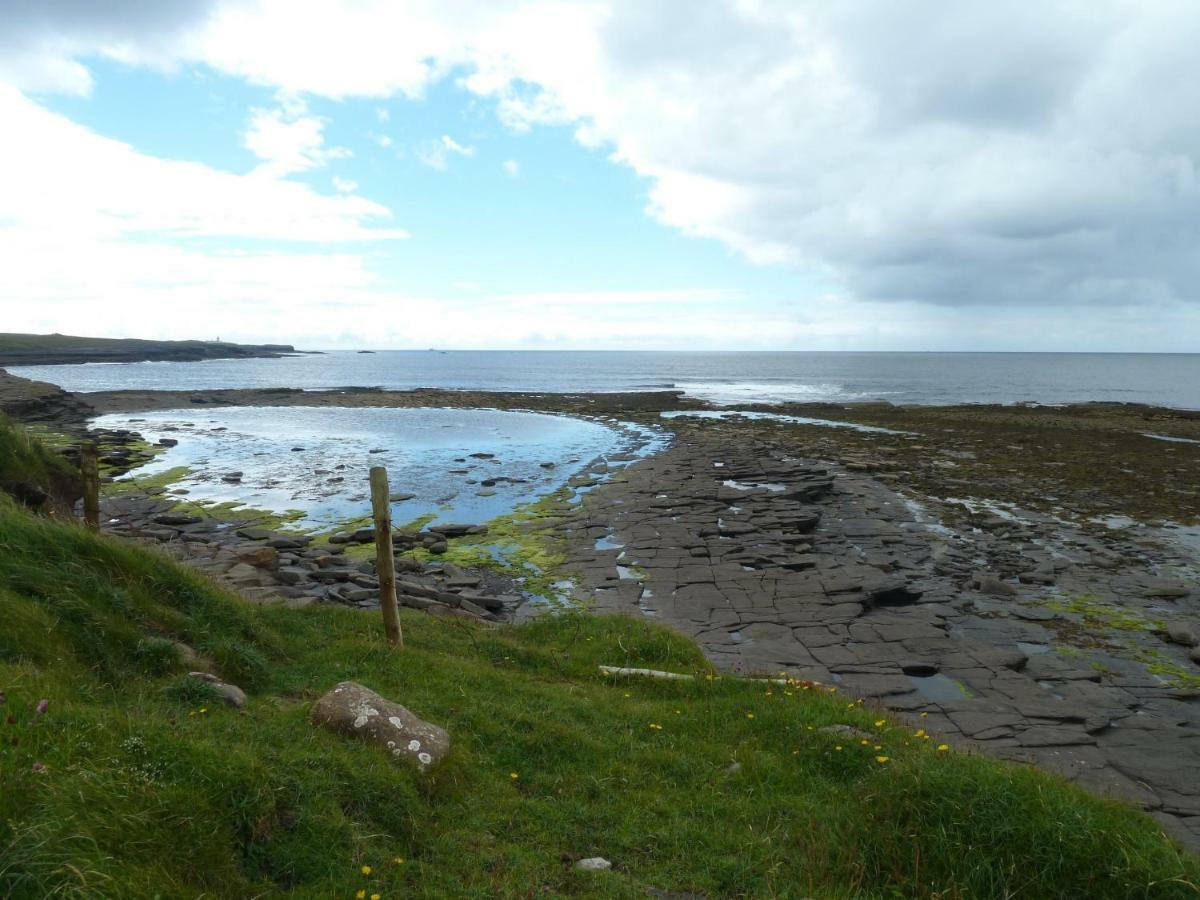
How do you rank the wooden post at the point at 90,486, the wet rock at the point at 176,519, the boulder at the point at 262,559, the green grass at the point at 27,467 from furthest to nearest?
the wet rock at the point at 176,519, the boulder at the point at 262,559, the green grass at the point at 27,467, the wooden post at the point at 90,486

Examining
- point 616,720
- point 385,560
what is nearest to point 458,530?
point 385,560

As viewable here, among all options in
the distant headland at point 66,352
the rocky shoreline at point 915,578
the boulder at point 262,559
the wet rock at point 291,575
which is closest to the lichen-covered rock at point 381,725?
the rocky shoreline at point 915,578

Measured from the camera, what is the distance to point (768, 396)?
8162 cm

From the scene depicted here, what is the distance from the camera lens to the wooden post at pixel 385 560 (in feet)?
29.9

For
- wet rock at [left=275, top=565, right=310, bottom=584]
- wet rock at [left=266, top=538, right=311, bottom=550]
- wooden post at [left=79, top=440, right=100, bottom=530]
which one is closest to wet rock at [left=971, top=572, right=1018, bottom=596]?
wet rock at [left=275, top=565, right=310, bottom=584]

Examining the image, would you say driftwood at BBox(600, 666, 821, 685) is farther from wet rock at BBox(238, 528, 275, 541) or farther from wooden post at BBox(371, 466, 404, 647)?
wet rock at BBox(238, 528, 275, 541)

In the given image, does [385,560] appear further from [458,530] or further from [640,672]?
[458,530]

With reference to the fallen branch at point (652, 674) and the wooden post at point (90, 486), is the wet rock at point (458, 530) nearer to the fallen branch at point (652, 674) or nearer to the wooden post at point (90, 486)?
the wooden post at point (90, 486)

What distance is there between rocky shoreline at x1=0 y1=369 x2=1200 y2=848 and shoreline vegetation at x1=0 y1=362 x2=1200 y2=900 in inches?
3.6

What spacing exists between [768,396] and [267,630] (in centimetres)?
7680

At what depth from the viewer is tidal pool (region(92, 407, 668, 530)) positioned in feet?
82.5

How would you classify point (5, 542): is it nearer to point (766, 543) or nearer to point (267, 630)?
point (267, 630)

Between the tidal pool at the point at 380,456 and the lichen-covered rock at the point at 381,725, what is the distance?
1596cm

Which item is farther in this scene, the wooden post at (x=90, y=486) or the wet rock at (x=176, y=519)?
the wet rock at (x=176, y=519)
